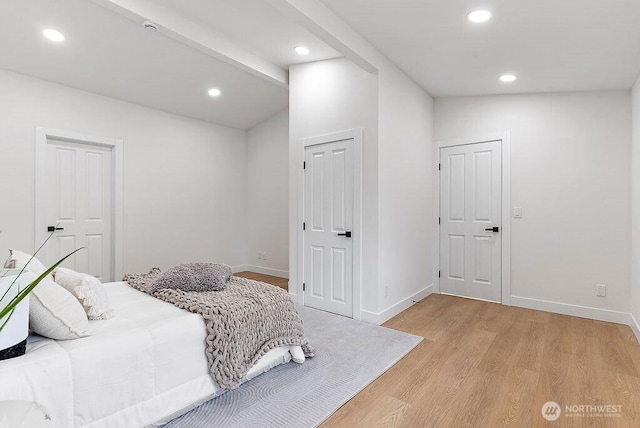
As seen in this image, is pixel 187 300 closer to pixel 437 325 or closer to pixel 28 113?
pixel 437 325

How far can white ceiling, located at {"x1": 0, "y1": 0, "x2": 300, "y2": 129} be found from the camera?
2951 mm

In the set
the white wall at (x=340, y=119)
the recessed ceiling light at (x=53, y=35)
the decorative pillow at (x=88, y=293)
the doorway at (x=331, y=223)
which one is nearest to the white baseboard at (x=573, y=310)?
the white wall at (x=340, y=119)

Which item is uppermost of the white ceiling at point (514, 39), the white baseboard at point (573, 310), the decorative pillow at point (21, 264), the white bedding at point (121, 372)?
the white ceiling at point (514, 39)

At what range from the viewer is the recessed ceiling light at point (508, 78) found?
3365 mm

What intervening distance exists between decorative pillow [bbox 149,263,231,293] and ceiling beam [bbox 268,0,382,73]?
191 cm

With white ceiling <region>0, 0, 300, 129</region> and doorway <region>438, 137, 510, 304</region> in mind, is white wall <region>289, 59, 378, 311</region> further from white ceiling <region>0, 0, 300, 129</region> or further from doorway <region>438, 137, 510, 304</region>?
doorway <region>438, 137, 510, 304</region>

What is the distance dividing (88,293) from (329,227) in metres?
2.30

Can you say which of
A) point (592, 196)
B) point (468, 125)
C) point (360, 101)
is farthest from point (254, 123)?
point (592, 196)

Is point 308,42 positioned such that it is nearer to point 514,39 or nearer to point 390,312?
point 514,39

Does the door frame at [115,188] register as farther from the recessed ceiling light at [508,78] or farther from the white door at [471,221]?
the recessed ceiling light at [508,78]

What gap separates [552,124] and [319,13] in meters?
2.84

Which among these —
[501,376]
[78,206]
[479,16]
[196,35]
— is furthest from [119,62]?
[501,376]

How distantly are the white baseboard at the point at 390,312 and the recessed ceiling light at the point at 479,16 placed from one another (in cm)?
258

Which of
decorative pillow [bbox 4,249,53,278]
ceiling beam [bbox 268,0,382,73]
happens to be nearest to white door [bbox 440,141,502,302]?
ceiling beam [bbox 268,0,382,73]
